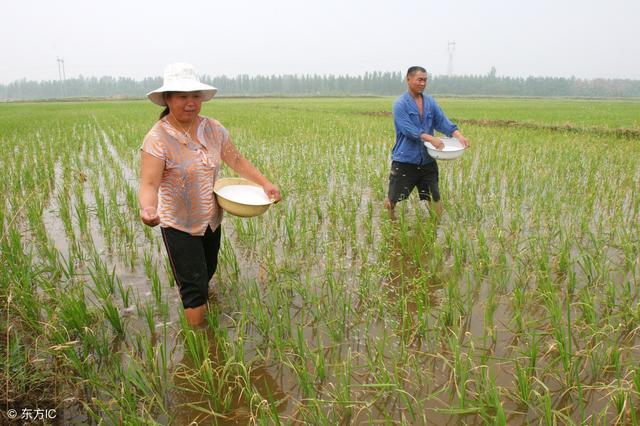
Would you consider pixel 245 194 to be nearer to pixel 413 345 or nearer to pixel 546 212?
pixel 413 345

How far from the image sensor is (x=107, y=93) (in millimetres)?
114188

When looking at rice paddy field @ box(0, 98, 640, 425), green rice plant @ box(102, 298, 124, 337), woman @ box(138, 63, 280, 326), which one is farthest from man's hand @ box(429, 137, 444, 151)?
green rice plant @ box(102, 298, 124, 337)

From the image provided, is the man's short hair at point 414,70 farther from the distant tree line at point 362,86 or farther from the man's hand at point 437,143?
the distant tree line at point 362,86

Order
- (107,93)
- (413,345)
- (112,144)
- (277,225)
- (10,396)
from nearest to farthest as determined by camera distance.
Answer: (10,396) → (413,345) → (277,225) → (112,144) → (107,93)

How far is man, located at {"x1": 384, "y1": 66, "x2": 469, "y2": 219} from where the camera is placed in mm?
3547

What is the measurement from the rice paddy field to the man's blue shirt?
0.68 metres

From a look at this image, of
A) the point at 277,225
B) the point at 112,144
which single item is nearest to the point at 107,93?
the point at 112,144

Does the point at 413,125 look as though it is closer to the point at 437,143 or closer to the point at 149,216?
the point at 437,143

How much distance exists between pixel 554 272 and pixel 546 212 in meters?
1.27

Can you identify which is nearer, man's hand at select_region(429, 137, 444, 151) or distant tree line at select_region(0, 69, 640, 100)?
man's hand at select_region(429, 137, 444, 151)

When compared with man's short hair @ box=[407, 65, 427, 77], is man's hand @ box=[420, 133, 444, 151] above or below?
below

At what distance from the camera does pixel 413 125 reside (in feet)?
11.8

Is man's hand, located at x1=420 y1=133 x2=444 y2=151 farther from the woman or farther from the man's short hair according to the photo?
the woman

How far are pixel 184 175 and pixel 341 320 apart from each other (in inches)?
43.2
